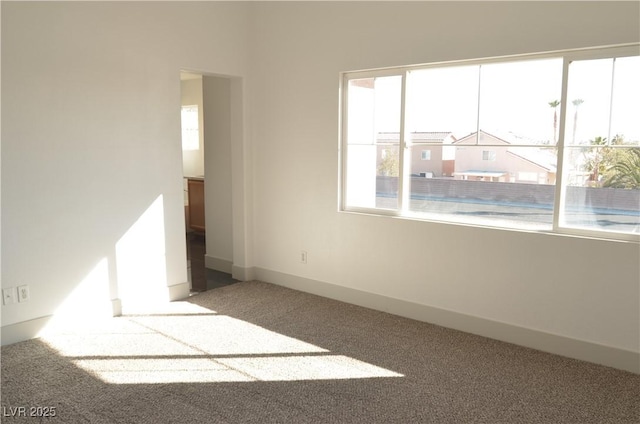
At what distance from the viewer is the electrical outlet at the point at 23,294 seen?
3686 mm

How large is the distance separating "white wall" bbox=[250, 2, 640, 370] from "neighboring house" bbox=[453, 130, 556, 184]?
0.42 meters

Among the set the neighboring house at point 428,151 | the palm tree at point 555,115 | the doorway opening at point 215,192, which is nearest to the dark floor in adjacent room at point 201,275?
the doorway opening at point 215,192

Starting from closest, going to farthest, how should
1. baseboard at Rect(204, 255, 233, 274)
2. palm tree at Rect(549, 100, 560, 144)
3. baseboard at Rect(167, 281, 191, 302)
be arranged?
palm tree at Rect(549, 100, 560, 144) → baseboard at Rect(167, 281, 191, 302) → baseboard at Rect(204, 255, 233, 274)

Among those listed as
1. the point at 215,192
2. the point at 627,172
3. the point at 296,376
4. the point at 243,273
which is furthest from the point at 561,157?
the point at 215,192

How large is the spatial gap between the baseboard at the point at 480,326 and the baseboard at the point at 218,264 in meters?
0.77

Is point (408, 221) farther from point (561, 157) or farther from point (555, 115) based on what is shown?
point (555, 115)

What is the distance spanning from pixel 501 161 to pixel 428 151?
2.04 feet

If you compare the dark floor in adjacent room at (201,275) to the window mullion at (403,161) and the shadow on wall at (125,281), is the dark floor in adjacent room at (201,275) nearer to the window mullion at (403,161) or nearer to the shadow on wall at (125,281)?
the shadow on wall at (125,281)

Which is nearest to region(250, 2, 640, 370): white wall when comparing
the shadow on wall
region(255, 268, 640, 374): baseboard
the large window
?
region(255, 268, 640, 374): baseboard

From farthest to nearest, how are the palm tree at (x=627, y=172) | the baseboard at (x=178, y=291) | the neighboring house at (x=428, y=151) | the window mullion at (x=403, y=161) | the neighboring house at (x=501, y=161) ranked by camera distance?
the baseboard at (x=178, y=291) → the window mullion at (x=403, y=161) → the neighboring house at (x=428, y=151) → the neighboring house at (x=501, y=161) → the palm tree at (x=627, y=172)

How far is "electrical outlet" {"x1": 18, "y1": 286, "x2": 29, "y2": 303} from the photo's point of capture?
3686mm

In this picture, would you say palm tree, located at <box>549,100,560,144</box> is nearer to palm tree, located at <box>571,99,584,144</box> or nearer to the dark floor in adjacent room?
palm tree, located at <box>571,99,584,144</box>

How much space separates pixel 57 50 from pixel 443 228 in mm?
3254

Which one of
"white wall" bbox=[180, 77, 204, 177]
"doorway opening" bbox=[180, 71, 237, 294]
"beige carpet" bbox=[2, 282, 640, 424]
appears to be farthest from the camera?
"white wall" bbox=[180, 77, 204, 177]
